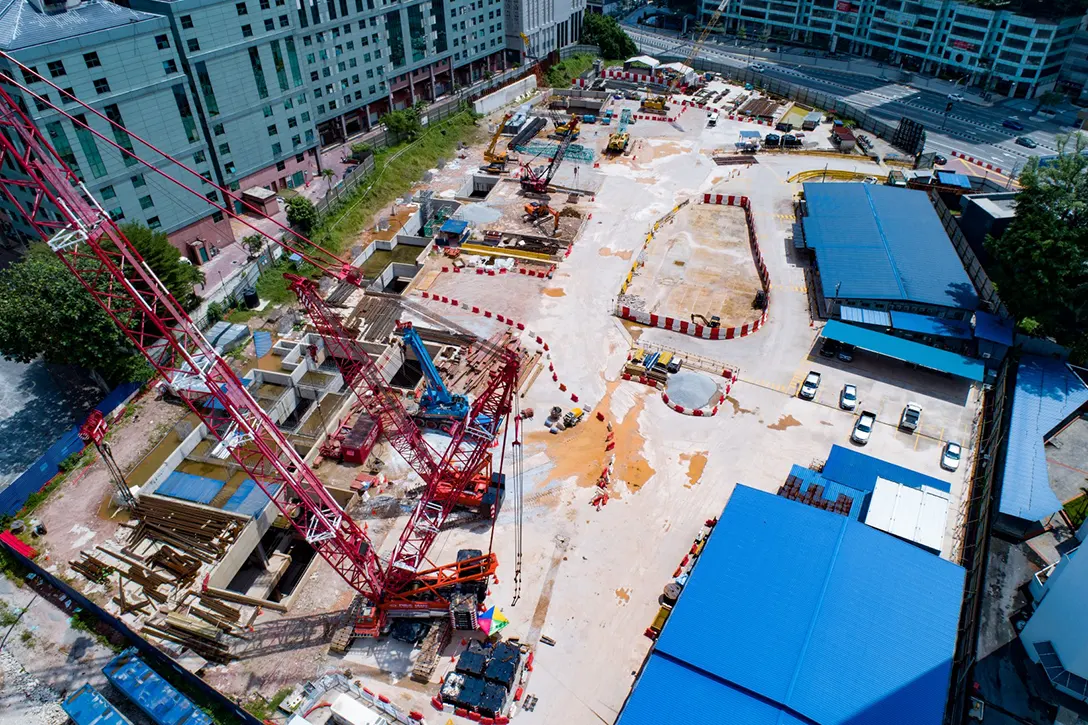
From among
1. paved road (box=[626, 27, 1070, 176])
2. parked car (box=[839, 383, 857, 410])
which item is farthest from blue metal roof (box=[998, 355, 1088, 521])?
paved road (box=[626, 27, 1070, 176])

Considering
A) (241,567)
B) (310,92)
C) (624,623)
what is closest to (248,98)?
(310,92)

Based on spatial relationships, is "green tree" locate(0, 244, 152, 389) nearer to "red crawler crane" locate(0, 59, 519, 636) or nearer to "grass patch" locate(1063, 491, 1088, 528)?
"red crawler crane" locate(0, 59, 519, 636)

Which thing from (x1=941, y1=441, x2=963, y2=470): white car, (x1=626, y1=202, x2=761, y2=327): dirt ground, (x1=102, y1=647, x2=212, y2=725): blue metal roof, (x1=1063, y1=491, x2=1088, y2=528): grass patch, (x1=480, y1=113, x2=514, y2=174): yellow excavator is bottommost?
(x1=1063, y1=491, x2=1088, y2=528): grass patch

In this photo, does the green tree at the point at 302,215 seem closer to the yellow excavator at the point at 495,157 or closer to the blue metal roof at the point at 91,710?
Answer: the yellow excavator at the point at 495,157

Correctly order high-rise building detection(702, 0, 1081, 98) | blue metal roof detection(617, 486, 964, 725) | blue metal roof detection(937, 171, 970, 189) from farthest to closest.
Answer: high-rise building detection(702, 0, 1081, 98) < blue metal roof detection(937, 171, 970, 189) < blue metal roof detection(617, 486, 964, 725)

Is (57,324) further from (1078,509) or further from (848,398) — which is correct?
(1078,509)

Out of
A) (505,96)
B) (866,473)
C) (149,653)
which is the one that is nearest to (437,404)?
(149,653)

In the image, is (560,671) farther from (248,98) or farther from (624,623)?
(248,98)
